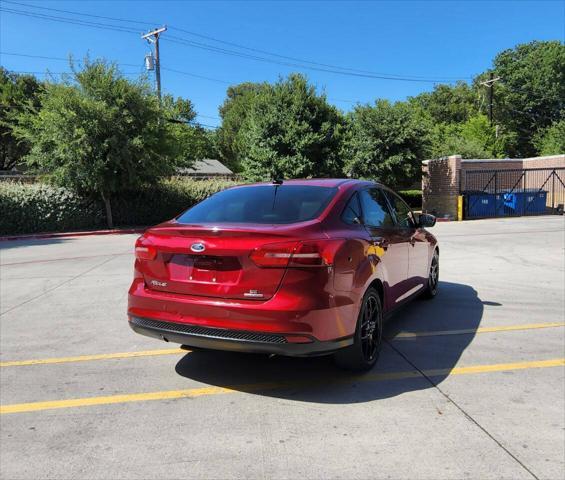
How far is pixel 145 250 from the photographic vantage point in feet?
13.2

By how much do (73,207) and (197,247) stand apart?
2065cm

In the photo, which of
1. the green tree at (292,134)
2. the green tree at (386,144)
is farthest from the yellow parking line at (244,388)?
the green tree at (386,144)

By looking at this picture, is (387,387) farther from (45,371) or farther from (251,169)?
(251,169)

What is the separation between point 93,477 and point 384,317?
9.24ft

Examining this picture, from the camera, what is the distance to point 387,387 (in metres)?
4.00

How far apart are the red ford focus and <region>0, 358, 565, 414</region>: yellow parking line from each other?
9.6 inches

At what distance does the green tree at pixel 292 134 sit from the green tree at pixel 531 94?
3825 cm

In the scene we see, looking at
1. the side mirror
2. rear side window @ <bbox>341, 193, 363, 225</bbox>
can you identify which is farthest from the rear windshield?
the side mirror

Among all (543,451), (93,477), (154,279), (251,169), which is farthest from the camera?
(251,169)

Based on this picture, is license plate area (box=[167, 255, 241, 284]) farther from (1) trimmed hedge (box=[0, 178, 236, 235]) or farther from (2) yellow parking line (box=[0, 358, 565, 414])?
(1) trimmed hedge (box=[0, 178, 236, 235])

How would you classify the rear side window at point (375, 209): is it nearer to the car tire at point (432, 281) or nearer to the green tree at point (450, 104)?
the car tire at point (432, 281)

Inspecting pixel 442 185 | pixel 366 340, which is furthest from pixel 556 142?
pixel 366 340

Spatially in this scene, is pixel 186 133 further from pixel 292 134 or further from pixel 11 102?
pixel 11 102

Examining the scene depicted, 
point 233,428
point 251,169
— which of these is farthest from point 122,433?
point 251,169
